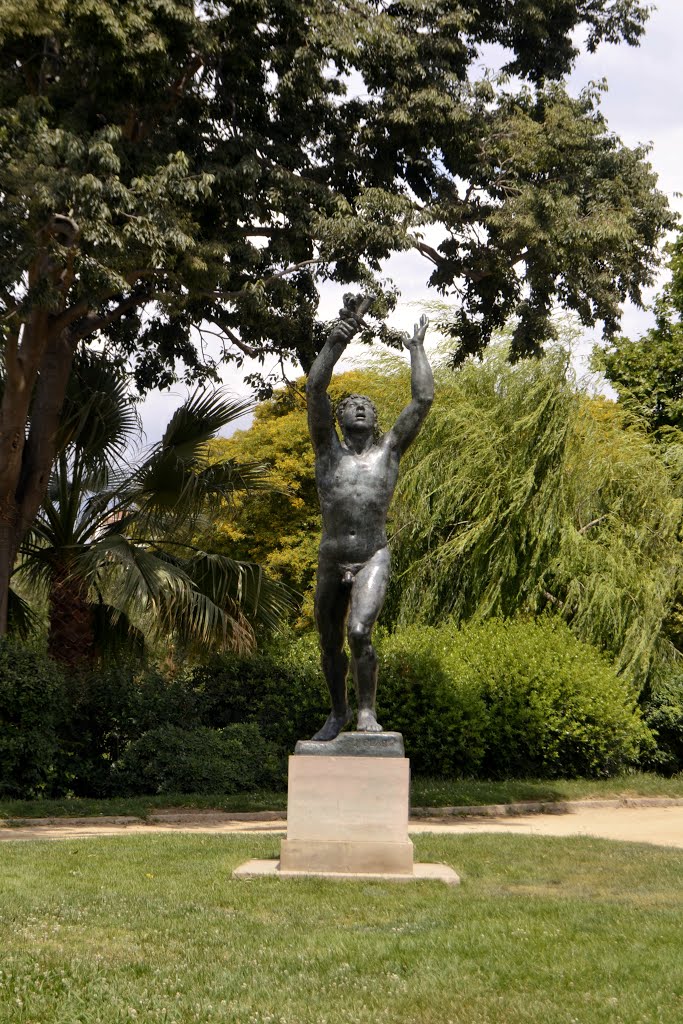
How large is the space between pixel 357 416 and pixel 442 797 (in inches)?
291

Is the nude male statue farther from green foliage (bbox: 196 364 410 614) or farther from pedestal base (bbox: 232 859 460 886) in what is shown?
green foliage (bbox: 196 364 410 614)

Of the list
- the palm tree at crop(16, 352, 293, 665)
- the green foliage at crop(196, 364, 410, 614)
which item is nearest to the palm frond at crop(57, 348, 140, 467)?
the palm tree at crop(16, 352, 293, 665)

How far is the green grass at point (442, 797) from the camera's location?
13.0 m

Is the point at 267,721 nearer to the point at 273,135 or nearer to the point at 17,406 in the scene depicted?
the point at 17,406

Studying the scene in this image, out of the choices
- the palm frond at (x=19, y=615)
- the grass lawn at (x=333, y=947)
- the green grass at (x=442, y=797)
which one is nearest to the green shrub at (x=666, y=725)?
the green grass at (x=442, y=797)

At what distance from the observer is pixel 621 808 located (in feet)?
51.3

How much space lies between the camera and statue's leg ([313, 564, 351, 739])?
8375mm

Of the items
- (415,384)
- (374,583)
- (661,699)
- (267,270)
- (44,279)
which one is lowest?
(661,699)

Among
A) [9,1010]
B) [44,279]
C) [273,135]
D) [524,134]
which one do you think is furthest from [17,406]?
[9,1010]

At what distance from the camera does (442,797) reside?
571 inches

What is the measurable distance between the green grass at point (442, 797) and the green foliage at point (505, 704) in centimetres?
41

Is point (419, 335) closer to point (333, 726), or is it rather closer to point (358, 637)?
point (358, 637)

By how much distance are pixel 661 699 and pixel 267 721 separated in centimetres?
665

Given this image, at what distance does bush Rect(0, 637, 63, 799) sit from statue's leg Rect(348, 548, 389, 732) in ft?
22.8
